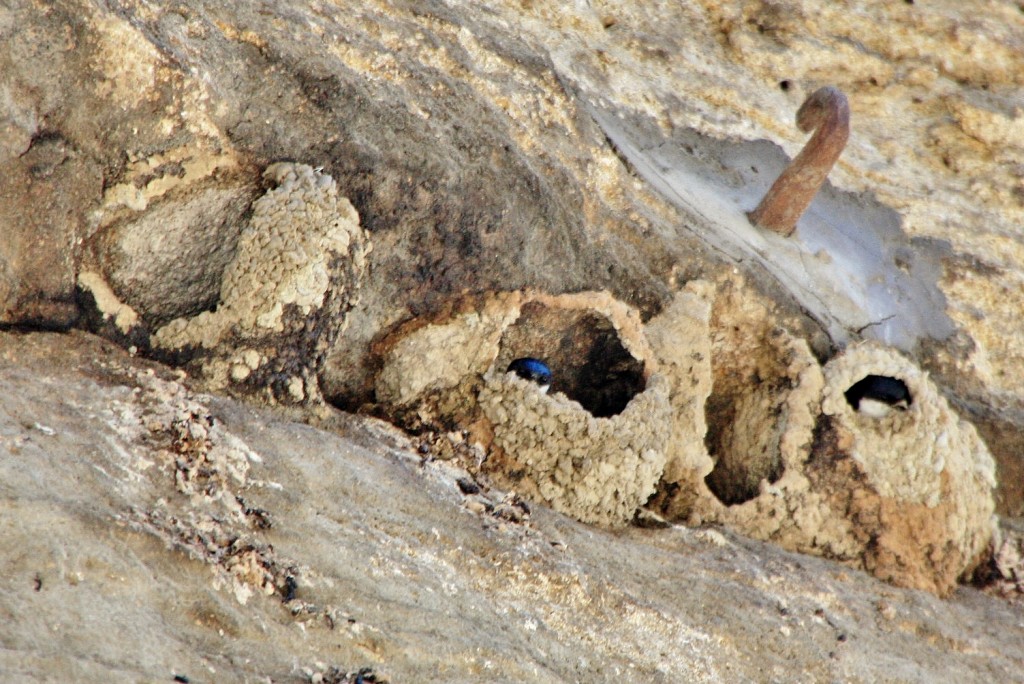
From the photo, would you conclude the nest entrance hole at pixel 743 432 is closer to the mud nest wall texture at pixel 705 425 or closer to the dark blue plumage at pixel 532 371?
the mud nest wall texture at pixel 705 425

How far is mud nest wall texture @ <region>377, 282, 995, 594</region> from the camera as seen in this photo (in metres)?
4.46

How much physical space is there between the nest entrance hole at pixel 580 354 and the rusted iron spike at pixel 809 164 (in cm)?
140

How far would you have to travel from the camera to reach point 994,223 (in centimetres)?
678

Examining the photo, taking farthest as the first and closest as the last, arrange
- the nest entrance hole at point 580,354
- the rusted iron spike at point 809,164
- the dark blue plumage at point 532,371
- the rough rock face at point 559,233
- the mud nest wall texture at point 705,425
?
the rusted iron spike at point 809,164, the nest entrance hole at point 580,354, the dark blue plumage at point 532,371, the mud nest wall texture at point 705,425, the rough rock face at point 559,233

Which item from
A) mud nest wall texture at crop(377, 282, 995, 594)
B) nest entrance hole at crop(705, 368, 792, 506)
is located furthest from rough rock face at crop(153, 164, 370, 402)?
nest entrance hole at crop(705, 368, 792, 506)

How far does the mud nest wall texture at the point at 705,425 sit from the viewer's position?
4457mm

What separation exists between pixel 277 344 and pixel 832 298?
123 inches

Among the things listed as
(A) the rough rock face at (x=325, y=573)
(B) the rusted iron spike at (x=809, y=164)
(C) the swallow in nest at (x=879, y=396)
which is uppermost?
(B) the rusted iron spike at (x=809, y=164)

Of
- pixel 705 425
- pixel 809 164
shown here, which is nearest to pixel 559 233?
pixel 705 425

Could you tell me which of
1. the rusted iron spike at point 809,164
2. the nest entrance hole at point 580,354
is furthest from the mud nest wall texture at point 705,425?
the rusted iron spike at point 809,164

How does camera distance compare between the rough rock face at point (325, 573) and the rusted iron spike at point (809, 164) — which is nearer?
the rough rock face at point (325, 573)

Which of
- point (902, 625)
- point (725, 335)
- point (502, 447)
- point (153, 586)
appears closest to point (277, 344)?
point (502, 447)

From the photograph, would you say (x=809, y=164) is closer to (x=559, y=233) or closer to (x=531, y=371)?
(x=559, y=233)

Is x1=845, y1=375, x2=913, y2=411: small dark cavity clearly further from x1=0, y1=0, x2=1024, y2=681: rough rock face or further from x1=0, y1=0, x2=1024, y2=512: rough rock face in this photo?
x1=0, y1=0, x2=1024, y2=512: rough rock face
